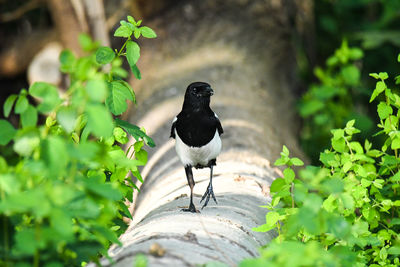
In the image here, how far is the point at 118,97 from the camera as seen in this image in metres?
2.51

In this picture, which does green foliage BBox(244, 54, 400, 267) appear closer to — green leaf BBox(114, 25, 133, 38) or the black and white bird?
the black and white bird

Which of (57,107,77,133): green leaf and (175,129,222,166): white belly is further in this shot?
(175,129,222,166): white belly

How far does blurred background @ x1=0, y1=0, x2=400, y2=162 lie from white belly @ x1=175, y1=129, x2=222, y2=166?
2352mm

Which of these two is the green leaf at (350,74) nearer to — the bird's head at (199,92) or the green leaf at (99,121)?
the bird's head at (199,92)

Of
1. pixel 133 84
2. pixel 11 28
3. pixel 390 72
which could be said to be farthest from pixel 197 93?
pixel 11 28

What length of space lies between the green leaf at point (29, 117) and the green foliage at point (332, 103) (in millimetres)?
3998

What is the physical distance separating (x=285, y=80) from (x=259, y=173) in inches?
99.6

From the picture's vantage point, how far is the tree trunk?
2.42 meters

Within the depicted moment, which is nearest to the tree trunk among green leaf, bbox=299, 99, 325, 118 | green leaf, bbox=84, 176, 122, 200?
green leaf, bbox=299, 99, 325, 118

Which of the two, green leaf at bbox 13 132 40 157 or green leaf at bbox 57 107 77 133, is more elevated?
green leaf at bbox 57 107 77 133

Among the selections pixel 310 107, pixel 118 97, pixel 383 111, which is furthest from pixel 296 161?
pixel 310 107

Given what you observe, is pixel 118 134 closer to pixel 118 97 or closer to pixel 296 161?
pixel 118 97

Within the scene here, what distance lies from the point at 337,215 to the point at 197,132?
124 cm

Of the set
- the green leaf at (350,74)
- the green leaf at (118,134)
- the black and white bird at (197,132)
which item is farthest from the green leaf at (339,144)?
the green leaf at (350,74)
